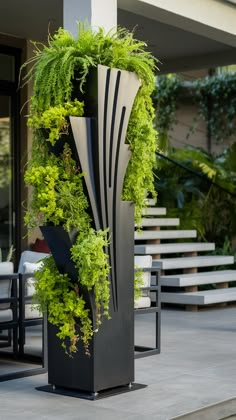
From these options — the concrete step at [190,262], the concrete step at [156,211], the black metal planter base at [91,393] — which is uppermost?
the concrete step at [156,211]

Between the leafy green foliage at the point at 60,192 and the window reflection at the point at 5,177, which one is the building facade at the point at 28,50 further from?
the leafy green foliage at the point at 60,192

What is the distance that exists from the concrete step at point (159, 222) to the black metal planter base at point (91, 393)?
538 centimetres

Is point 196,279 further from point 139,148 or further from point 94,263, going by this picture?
point 94,263

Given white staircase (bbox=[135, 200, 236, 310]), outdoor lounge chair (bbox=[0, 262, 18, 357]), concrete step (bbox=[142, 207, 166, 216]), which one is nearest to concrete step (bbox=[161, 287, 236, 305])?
white staircase (bbox=[135, 200, 236, 310])

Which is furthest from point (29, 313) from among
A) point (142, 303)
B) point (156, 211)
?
point (156, 211)

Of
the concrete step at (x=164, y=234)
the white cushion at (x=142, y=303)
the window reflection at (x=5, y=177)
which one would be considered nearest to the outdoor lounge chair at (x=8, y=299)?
the white cushion at (x=142, y=303)

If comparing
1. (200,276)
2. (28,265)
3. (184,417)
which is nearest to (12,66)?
(200,276)

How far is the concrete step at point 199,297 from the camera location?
30.5 feet

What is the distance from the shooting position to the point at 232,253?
39.9 feet

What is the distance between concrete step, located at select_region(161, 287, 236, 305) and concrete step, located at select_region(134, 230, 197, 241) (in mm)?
1056

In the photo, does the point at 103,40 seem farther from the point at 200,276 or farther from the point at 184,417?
Result: the point at 200,276

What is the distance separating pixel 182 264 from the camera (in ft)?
32.9

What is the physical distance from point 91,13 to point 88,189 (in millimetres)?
2074

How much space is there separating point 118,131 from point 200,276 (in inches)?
203
